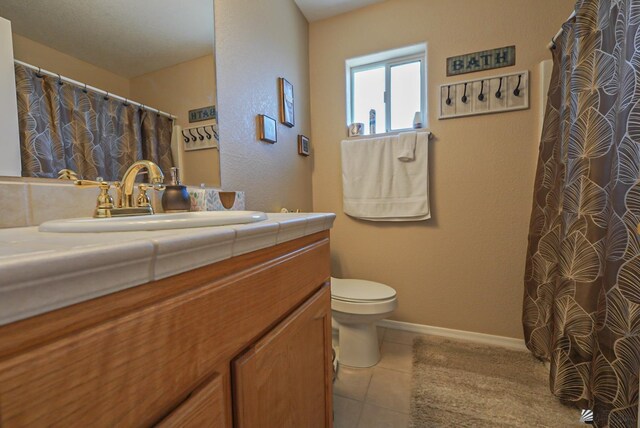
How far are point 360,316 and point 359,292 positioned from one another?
13 centimetres

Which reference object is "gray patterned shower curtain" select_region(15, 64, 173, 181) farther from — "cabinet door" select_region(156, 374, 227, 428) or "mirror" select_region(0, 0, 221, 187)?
"cabinet door" select_region(156, 374, 227, 428)

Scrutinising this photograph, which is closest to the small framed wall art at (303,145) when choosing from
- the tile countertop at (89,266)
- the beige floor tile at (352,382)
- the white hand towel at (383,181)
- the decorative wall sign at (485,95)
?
the white hand towel at (383,181)

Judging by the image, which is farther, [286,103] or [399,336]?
[399,336]

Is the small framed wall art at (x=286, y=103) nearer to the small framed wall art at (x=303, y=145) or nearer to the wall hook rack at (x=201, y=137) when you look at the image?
the small framed wall art at (x=303, y=145)

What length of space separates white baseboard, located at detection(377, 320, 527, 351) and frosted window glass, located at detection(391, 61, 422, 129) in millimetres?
1363

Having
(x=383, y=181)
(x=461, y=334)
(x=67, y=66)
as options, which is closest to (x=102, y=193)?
(x=67, y=66)

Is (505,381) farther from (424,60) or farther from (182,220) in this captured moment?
(424,60)

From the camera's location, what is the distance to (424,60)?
68.9 inches

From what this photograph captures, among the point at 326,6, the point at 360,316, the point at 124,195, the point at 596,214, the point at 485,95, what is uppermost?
the point at 326,6

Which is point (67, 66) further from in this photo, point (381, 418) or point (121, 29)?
point (381, 418)

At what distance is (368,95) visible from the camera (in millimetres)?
1953

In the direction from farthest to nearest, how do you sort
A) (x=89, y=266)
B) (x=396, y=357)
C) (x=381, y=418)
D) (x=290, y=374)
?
(x=396, y=357) → (x=381, y=418) → (x=290, y=374) → (x=89, y=266)

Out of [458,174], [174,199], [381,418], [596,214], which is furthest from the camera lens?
[458,174]

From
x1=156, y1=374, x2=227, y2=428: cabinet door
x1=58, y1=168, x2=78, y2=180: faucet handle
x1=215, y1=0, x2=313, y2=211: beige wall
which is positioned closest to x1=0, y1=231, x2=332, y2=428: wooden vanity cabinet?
x1=156, y1=374, x2=227, y2=428: cabinet door
